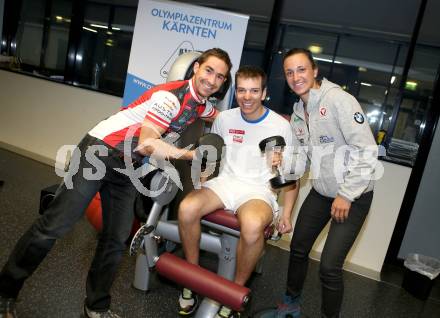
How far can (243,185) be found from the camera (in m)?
2.08

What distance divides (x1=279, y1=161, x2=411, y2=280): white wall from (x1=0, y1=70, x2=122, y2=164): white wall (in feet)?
9.03

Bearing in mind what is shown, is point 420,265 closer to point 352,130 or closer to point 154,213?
point 352,130

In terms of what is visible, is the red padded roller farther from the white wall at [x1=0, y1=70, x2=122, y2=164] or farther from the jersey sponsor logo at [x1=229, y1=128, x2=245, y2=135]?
the white wall at [x1=0, y1=70, x2=122, y2=164]

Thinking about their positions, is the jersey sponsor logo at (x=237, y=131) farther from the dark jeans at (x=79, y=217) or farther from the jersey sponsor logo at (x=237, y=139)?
the dark jeans at (x=79, y=217)

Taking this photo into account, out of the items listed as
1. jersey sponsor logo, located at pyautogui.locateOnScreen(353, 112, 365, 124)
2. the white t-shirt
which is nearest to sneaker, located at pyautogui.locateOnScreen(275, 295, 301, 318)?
the white t-shirt

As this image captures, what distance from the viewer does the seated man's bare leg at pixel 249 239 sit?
1.83m

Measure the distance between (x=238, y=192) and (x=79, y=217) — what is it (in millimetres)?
823

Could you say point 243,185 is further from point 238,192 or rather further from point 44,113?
point 44,113

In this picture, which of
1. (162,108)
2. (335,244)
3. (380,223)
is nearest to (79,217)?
(162,108)

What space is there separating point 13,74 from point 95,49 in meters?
1.02

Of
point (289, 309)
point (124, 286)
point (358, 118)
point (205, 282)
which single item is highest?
point (358, 118)

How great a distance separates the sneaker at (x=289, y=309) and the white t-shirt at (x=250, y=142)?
648 millimetres

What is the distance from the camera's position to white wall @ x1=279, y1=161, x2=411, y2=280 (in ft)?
10.2

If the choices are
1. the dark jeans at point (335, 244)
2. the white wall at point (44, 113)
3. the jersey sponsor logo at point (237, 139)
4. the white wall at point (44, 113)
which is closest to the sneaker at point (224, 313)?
the dark jeans at point (335, 244)
